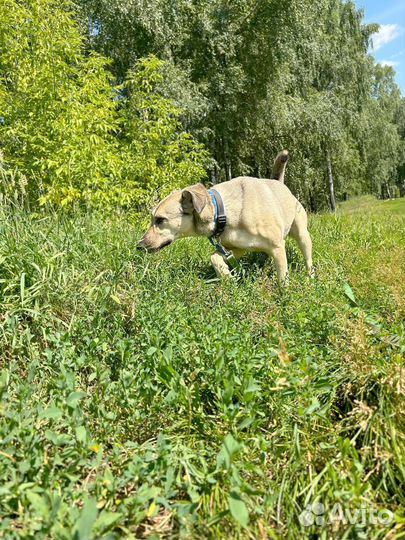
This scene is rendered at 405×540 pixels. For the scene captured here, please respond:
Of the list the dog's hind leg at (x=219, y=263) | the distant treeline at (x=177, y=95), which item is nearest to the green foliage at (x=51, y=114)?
the distant treeline at (x=177, y=95)

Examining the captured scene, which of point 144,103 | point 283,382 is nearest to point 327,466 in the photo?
→ point 283,382

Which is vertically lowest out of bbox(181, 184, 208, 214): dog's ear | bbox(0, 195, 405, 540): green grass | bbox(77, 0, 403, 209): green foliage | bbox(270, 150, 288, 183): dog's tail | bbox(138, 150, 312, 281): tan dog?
bbox(0, 195, 405, 540): green grass

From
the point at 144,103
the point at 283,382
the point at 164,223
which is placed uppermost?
the point at 144,103

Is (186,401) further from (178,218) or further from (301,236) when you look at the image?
(301,236)

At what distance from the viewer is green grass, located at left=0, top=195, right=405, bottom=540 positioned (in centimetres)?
143

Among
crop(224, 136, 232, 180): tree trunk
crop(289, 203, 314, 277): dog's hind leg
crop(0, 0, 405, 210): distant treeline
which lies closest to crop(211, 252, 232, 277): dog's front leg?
crop(289, 203, 314, 277): dog's hind leg

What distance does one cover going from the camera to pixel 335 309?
2.66m

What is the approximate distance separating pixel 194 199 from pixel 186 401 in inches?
100

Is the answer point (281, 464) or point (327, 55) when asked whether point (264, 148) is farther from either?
point (281, 464)

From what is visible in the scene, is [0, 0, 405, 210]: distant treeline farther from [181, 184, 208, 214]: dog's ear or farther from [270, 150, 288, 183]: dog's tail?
[270, 150, 288, 183]: dog's tail

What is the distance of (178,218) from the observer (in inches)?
172

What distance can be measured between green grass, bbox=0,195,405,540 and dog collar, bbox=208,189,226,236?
0.87 meters

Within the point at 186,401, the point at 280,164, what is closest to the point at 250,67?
the point at 280,164

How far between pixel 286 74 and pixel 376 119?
597 inches
